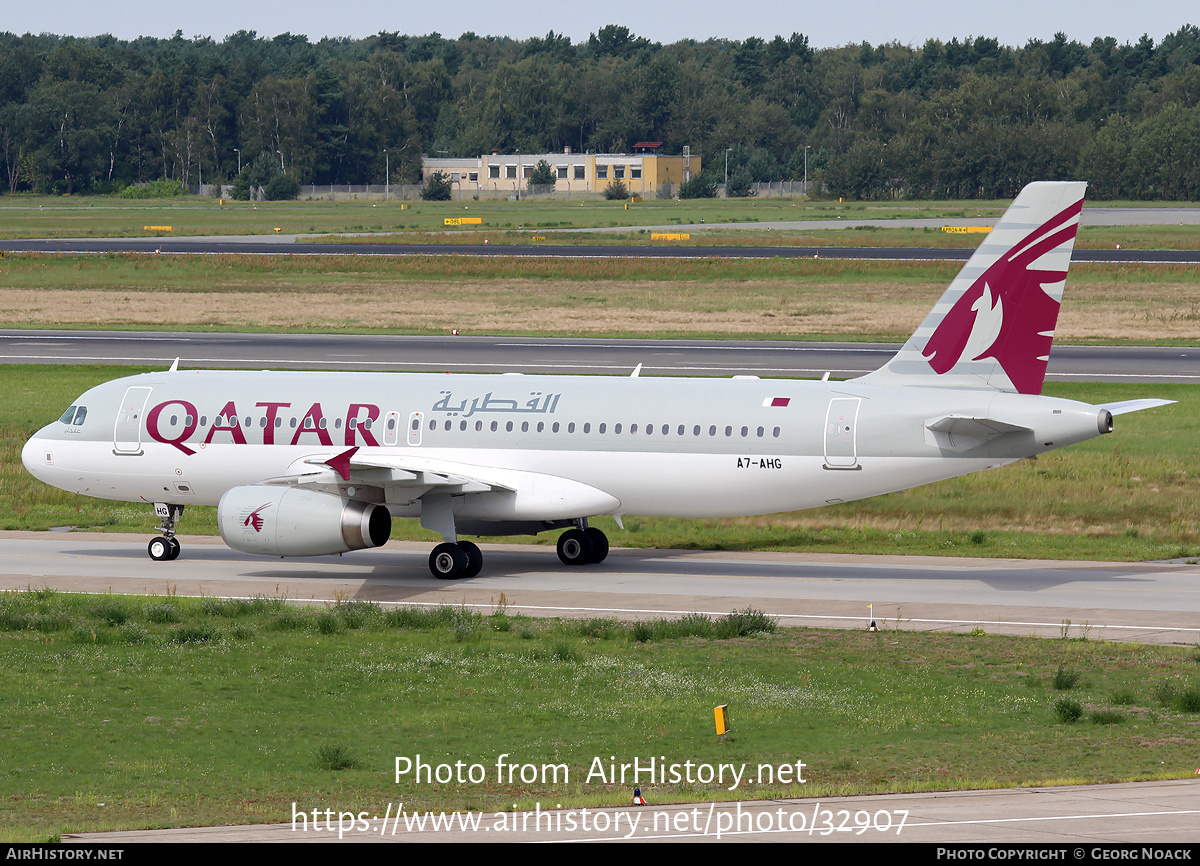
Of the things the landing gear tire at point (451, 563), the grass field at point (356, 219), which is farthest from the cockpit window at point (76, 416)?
the grass field at point (356, 219)

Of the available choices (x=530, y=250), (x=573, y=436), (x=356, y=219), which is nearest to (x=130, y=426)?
(x=573, y=436)

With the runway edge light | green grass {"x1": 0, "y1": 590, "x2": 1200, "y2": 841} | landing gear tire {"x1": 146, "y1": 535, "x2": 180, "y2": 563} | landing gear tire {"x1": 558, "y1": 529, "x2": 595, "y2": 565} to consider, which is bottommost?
landing gear tire {"x1": 146, "y1": 535, "x2": 180, "y2": 563}

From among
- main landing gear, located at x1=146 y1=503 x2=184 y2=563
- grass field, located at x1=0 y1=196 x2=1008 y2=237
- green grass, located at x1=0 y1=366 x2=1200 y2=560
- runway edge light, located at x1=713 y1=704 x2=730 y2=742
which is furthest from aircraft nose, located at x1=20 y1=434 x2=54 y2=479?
grass field, located at x1=0 y1=196 x2=1008 y2=237

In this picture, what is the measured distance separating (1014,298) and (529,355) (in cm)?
4144

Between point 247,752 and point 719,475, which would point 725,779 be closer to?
point 247,752

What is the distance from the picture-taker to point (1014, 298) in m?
32.3

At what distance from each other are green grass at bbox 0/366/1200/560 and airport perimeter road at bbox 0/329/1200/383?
1663cm

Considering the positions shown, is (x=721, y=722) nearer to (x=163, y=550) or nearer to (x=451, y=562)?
(x=451, y=562)

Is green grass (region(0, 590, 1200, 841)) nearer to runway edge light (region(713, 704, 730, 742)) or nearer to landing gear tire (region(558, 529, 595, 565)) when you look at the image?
runway edge light (region(713, 704, 730, 742))

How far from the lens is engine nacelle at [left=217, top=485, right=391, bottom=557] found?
3294 cm

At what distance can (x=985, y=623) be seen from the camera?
2931 cm

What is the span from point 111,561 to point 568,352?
37254 millimetres

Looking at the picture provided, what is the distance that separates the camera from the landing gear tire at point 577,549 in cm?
3694
